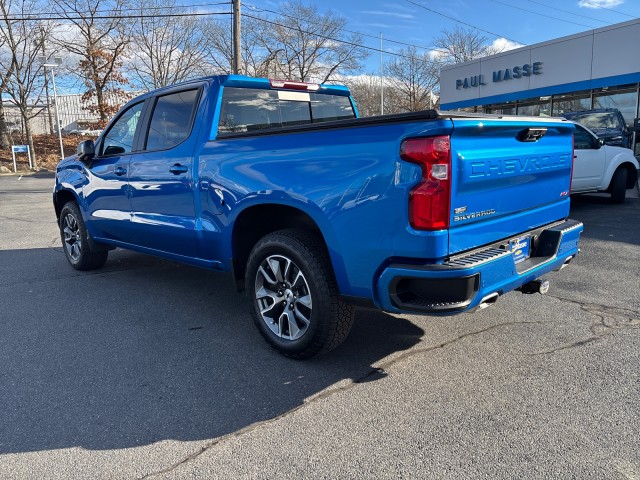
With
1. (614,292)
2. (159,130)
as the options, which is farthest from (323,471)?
(614,292)

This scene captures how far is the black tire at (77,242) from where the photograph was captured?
19.9 feet

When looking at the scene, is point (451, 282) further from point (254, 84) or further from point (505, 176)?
point (254, 84)

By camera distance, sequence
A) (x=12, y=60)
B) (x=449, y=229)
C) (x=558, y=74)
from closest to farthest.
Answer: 1. (x=449, y=229)
2. (x=558, y=74)
3. (x=12, y=60)

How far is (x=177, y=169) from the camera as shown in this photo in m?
4.23

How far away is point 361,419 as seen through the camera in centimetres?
280

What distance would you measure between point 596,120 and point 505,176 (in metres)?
10.7

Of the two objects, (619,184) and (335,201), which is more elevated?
(335,201)

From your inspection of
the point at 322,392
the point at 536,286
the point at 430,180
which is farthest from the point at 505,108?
the point at 322,392

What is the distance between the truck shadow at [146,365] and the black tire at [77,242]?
698mm

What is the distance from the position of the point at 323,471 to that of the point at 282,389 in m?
0.85

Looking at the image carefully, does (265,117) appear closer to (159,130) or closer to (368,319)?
(159,130)

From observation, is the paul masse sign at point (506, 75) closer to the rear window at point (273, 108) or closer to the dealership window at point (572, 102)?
the dealership window at point (572, 102)

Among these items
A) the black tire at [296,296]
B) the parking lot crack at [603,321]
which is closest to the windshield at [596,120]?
the parking lot crack at [603,321]

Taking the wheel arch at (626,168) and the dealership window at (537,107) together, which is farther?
the dealership window at (537,107)
